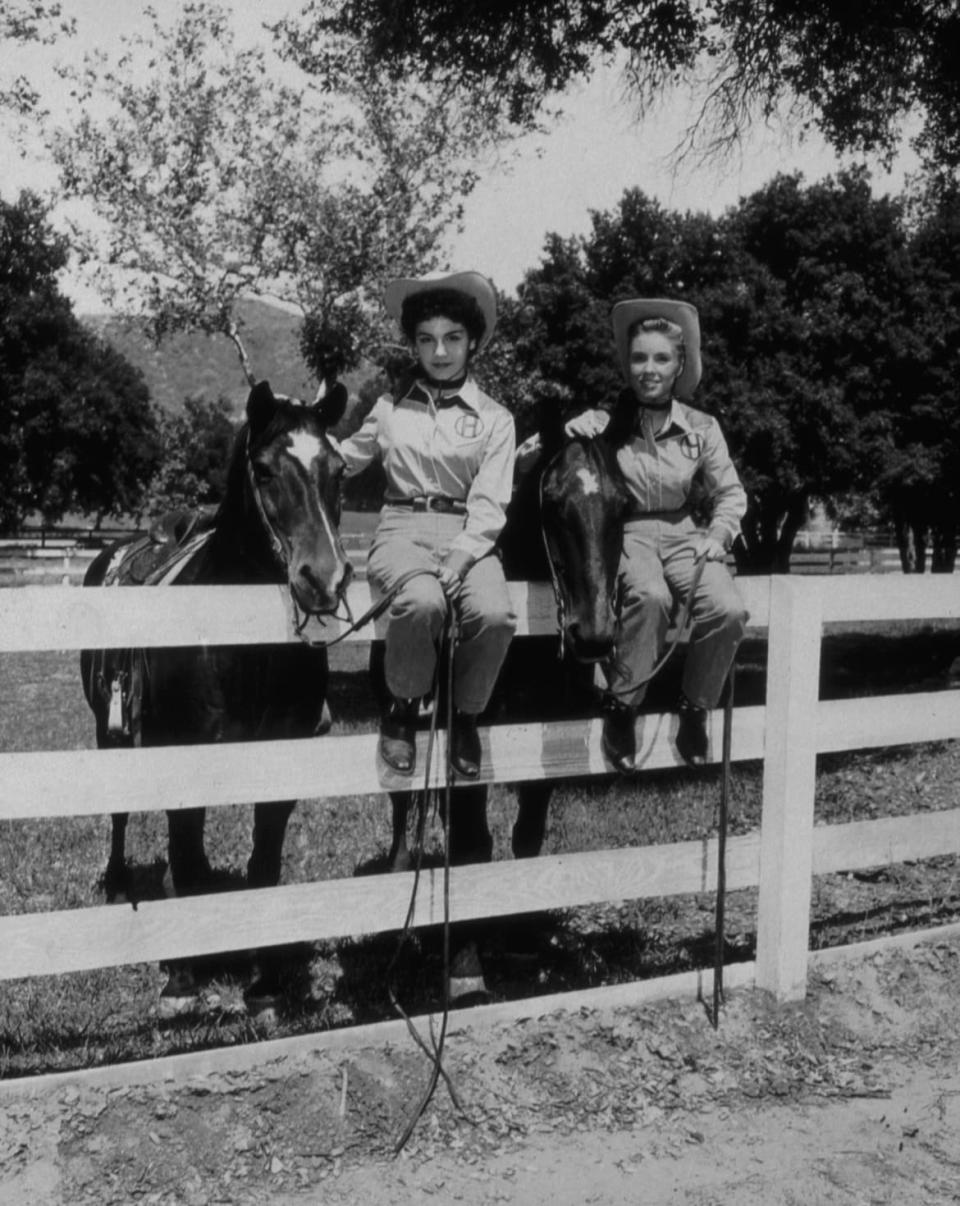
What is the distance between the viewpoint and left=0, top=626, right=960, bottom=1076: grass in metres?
4.36

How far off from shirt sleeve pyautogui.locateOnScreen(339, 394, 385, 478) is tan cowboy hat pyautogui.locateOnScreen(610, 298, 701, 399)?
0.91 meters

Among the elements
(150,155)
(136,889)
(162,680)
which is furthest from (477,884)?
(150,155)

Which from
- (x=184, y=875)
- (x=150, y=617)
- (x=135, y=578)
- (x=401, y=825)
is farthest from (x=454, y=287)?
(x=401, y=825)

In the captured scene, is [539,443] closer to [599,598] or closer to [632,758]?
[599,598]

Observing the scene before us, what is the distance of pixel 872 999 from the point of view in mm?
4668

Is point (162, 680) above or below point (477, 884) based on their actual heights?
above

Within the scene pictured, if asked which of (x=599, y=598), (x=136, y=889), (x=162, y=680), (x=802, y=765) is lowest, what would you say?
(x=136, y=889)

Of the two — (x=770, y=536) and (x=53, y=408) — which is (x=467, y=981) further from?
(x=53, y=408)

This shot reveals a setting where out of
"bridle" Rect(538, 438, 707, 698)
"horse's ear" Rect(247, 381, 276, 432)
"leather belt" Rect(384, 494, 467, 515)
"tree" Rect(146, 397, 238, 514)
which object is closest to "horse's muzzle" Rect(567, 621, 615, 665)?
"bridle" Rect(538, 438, 707, 698)

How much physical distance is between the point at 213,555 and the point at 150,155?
1413 cm

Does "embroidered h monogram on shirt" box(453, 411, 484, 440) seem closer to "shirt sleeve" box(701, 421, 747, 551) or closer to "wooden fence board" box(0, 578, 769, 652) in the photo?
"wooden fence board" box(0, 578, 769, 652)

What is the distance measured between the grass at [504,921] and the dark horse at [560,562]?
281 millimetres

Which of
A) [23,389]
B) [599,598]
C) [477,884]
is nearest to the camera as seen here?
[599,598]

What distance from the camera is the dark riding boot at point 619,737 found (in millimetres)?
4180
